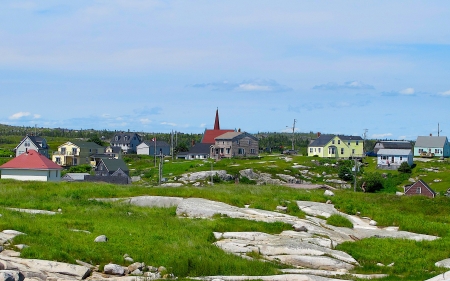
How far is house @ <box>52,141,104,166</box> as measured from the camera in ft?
357

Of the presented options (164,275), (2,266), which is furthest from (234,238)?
(2,266)

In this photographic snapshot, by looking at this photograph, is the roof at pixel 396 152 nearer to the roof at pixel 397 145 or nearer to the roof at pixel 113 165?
the roof at pixel 397 145

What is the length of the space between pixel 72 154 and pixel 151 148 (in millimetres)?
20305

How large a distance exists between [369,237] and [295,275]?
9.51 m

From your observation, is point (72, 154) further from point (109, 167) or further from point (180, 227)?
point (180, 227)

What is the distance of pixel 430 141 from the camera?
110000 millimetres

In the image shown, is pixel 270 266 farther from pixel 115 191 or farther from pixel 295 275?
pixel 115 191

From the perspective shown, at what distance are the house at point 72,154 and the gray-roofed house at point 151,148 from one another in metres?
15.6

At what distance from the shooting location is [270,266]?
59.4ft

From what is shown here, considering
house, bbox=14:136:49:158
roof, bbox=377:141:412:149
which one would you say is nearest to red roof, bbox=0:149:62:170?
house, bbox=14:136:49:158

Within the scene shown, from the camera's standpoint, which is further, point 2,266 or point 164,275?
point 164,275

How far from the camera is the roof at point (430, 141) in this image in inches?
4281

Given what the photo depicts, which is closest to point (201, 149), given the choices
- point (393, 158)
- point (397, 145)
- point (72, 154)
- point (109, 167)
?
point (72, 154)

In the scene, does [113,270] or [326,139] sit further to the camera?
[326,139]
